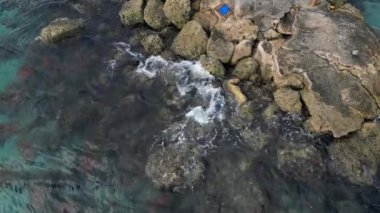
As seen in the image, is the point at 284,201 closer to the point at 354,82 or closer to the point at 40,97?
the point at 354,82

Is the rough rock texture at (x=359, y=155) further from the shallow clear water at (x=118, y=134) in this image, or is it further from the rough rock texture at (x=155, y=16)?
the rough rock texture at (x=155, y=16)

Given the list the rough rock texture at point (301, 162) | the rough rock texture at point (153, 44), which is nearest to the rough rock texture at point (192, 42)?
the rough rock texture at point (153, 44)

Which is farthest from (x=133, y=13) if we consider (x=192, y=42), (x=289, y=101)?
(x=289, y=101)

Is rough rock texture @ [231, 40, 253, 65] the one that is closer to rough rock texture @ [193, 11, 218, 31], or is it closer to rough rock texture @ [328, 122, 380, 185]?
rough rock texture @ [193, 11, 218, 31]

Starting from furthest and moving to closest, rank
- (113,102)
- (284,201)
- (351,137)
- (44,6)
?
1. (44,6)
2. (113,102)
3. (351,137)
4. (284,201)

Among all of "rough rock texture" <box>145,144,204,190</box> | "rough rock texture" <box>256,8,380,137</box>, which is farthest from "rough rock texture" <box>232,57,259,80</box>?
"rough rock texture" <box>145,144,204,190</box>

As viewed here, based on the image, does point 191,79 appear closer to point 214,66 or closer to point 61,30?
point 214,66

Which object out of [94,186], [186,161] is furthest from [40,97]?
[186,161]
